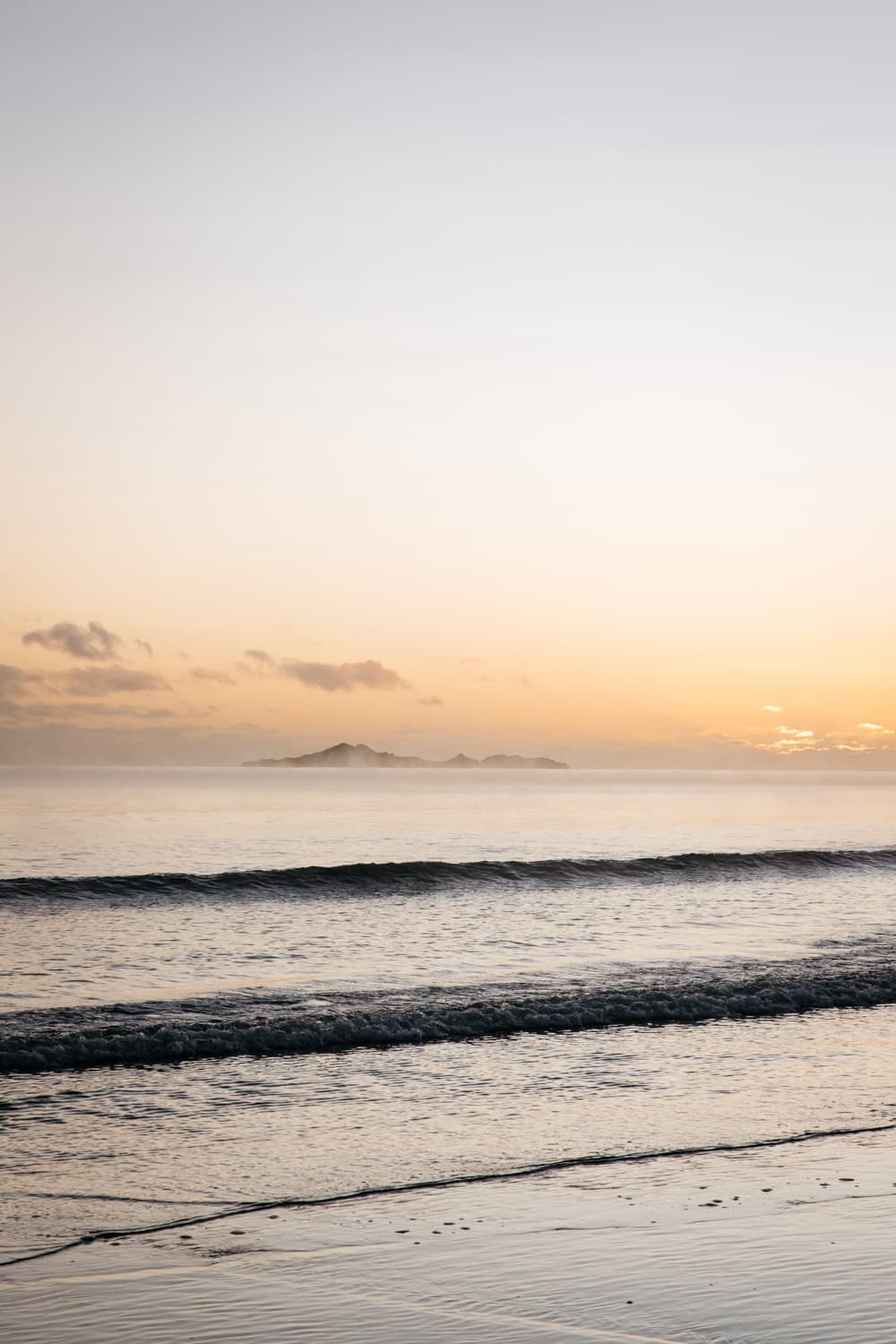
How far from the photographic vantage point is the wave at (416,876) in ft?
108

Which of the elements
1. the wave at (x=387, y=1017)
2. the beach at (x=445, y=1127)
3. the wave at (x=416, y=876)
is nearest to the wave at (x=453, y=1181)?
the beach at (x=445, y=1127)

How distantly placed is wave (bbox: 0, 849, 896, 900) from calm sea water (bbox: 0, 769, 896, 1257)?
0.19 meters

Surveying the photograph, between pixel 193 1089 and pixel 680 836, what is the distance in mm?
59389

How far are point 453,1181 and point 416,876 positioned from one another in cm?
2951

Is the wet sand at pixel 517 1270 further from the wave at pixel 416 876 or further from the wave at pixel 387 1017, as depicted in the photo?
the wave at pixel 416 876

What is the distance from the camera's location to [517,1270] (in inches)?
284

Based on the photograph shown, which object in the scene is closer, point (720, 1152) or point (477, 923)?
point (720, 1152)

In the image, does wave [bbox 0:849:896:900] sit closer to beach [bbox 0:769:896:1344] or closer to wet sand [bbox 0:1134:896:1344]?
beach [bbox 0:769:896:1344]

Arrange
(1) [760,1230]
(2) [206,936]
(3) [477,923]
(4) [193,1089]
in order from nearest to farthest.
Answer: (1) [760,1230]
(4) [193,1089]
(2) [206,936]
(3) [477,923]

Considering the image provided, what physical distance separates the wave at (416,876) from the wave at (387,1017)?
16.7m

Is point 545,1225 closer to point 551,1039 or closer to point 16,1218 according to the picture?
point 16,1218

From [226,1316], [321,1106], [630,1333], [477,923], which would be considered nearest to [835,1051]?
[321,1106]

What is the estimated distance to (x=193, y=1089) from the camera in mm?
12094

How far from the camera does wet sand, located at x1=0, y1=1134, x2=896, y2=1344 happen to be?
21.0 feet
